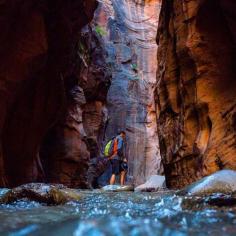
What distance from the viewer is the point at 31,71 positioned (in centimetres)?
1030

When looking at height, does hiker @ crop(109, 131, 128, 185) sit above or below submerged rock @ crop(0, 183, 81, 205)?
above

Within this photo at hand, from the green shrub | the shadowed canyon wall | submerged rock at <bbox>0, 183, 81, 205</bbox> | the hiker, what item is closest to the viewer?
submerged rock at <bbox>0, 183, 81, 205</bbox>

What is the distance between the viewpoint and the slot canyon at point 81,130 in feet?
10.9

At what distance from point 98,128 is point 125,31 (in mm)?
15106

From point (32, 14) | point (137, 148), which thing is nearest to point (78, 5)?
point (32, 14)

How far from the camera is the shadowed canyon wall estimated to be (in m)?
28.4

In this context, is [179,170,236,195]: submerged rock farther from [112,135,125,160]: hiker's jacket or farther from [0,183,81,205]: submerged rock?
[112,135,125,160]: hiker's jacket

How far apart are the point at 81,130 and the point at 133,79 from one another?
50.1ft

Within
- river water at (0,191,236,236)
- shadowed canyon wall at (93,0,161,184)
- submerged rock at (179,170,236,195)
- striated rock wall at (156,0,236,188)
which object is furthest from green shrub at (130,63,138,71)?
river water at (0,191,236,236)

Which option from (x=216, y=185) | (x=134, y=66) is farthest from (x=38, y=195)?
(x=134, y=66)

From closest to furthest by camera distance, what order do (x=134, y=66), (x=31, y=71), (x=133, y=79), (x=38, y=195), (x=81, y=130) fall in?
(x=38, y=195), (x=31, y=71), (x=81, y=130), (x=133, y=79), (x=134, y=66)

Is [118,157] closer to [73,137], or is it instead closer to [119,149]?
[119,149]

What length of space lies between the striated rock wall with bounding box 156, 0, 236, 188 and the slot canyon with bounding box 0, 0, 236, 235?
3cm

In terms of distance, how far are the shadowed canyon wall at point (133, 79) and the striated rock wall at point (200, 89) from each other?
14.3 metres
